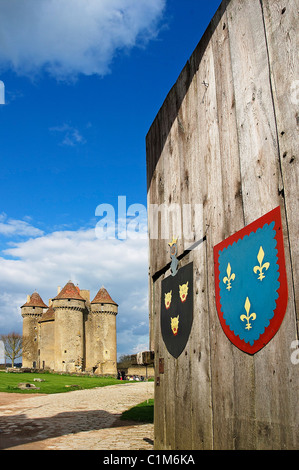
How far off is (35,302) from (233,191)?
196 ft

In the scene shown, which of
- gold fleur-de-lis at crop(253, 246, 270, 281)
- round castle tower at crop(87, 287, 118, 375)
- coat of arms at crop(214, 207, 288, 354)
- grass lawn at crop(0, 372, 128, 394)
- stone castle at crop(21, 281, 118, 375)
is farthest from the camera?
round castle tower at crop(87, 287, 118, 375)

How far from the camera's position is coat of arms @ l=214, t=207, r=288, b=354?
92.8 inches

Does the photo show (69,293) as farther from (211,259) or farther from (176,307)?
(211,259)

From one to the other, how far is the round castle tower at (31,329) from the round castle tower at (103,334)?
864 centimetres

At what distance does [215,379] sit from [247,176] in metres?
1.54

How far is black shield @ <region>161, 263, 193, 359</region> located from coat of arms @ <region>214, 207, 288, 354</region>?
2.12 feet

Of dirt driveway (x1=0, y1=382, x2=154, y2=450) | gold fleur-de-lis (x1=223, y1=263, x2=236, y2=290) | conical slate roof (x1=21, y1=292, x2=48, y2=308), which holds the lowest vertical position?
dirt driveway (x1=0, y1=382, x2=154, y2=450)

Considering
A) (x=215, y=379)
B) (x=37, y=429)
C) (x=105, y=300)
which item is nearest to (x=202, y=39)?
(x=215, y=379)

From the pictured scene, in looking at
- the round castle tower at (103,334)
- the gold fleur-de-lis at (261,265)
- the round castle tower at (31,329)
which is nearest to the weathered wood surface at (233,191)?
the gold fleur-de-lis at (261,265)

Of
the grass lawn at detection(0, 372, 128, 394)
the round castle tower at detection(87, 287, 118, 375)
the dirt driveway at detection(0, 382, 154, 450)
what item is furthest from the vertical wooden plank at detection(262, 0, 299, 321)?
the round castle tower at detection(87, 287, 118, 375)

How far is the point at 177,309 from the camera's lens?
3.94 m

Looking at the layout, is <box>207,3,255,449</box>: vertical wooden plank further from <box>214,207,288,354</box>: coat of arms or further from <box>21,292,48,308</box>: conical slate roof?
<box>21,292,48,308</box>: conical slate roof

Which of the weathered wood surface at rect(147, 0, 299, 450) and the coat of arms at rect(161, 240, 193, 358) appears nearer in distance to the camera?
the weathered wood surface at rect(147, 0, 299, 450)

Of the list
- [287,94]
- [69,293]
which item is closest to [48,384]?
[287,94]
